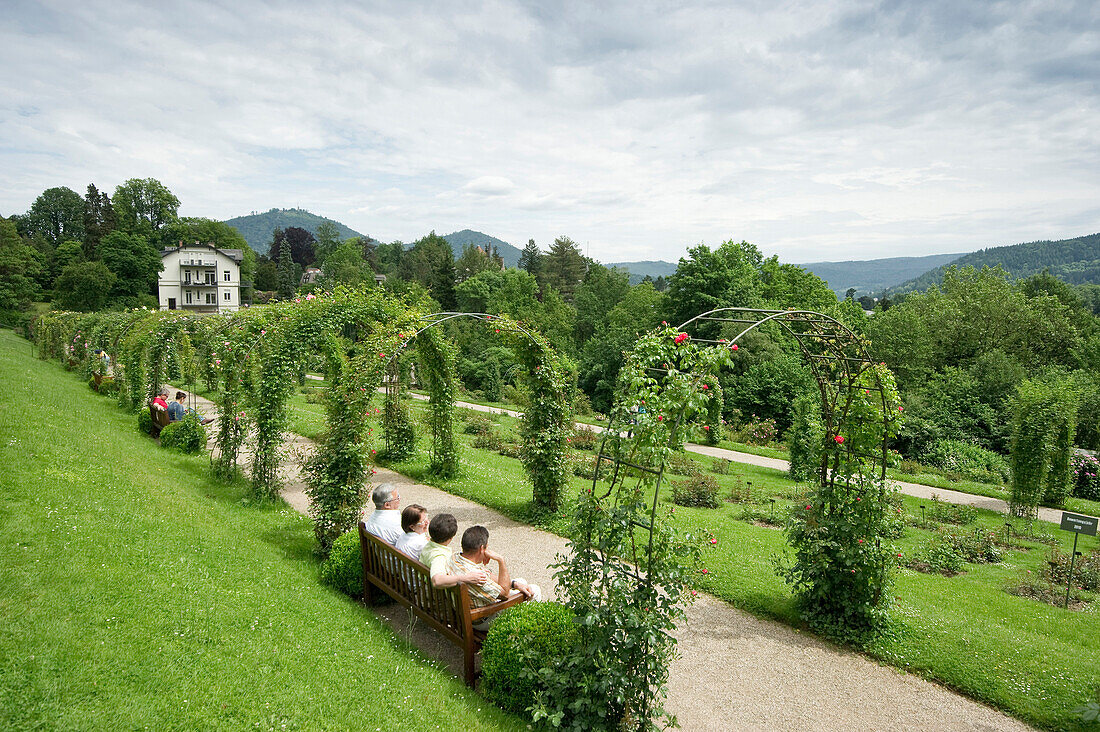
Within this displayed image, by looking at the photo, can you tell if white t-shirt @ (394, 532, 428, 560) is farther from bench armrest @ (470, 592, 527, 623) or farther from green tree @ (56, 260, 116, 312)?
green tree @ (56, 260, 116, 312)

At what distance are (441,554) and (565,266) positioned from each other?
73596mm

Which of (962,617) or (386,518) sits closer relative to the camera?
(386,518)

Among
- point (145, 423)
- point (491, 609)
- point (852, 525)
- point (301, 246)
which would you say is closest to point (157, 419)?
point (145, 423)

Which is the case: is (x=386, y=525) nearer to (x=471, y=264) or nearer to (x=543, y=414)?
(x=543, y=414)

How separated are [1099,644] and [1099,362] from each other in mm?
31052

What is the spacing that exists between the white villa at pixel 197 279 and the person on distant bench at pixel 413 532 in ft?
211

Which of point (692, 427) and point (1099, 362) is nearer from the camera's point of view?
point (692, 427)

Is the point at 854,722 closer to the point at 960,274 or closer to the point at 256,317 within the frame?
the point at 256,317

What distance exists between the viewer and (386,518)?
257 inches

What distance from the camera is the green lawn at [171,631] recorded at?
379cm

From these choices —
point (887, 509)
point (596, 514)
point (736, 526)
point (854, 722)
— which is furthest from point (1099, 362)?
point (596, 514)

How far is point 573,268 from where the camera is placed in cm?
7712

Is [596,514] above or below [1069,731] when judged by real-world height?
above

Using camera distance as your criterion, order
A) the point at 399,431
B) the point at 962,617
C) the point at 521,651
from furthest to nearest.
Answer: the point at 399,431, the point at 962,617, the point at 521,651
